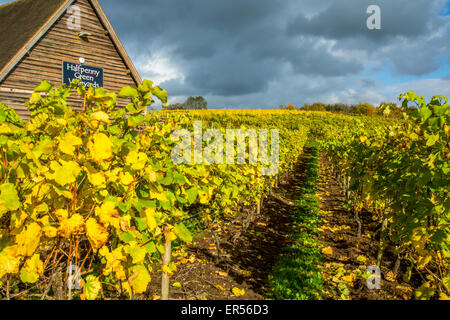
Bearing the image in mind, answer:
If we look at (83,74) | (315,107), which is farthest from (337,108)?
(83,74)

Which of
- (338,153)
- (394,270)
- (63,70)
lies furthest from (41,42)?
(394,270)

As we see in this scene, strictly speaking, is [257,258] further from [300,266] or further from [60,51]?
[60,51]

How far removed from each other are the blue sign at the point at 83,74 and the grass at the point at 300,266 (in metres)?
10.1

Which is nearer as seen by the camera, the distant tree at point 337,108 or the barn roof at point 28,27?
the barn roof at point 28,27

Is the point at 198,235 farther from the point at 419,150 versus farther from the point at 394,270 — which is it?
the point at 419,150

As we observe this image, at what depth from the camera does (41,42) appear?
1127cm

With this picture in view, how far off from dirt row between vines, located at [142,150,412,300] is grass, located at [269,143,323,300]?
0.14m

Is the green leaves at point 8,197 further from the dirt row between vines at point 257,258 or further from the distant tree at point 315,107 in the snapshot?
the distant tree at point 315,107

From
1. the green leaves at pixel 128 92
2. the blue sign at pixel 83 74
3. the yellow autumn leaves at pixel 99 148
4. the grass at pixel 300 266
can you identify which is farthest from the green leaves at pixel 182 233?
the blue sign at pixel 83 74

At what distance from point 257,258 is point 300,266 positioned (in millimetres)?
759

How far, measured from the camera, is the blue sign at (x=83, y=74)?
11.9 meters

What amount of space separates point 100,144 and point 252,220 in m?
5.45

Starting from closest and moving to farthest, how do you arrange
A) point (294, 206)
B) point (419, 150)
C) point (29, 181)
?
point (29, 181) → point (419, 150) → point (294, 206)

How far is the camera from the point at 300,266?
→ 14.0ft
